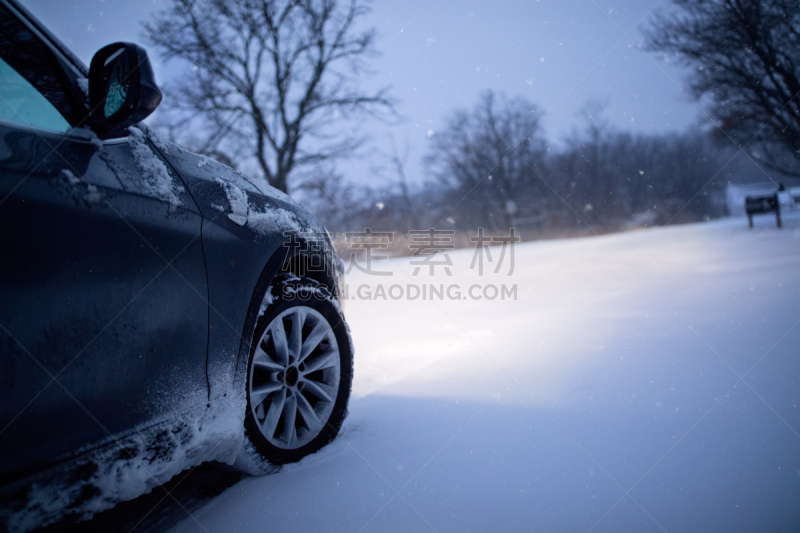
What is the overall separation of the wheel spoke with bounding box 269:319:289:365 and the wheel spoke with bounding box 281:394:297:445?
0.61ft

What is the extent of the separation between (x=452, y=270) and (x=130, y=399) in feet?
24.1

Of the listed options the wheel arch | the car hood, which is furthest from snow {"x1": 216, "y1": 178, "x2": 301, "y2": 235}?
the wheel arch

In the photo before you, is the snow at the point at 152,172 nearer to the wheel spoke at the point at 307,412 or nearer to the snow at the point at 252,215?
the snow at the point at 252,215

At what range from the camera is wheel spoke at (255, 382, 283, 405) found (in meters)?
1.77

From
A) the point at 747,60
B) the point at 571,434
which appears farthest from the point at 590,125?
the point at 571,434

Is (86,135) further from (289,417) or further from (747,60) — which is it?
(747,60)

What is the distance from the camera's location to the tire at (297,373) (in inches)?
70.6

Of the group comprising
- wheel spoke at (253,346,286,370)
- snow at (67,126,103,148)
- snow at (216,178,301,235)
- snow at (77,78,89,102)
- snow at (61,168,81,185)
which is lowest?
wheel spoke at (253,346,286,370)

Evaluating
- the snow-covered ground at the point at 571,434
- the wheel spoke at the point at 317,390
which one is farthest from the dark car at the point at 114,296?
the snow-covered ground at the point at 571,434

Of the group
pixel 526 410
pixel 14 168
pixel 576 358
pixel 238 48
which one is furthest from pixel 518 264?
pixel 238 48

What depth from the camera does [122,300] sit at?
1.25 meters

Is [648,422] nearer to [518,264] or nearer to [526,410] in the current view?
[526,410]

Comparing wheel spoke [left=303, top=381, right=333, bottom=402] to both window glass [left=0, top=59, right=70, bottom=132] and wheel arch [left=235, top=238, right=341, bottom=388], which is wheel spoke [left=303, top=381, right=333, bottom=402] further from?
window glass [left=0, top=59, right=70, bottom=132]

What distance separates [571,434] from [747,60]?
11.0 metres
